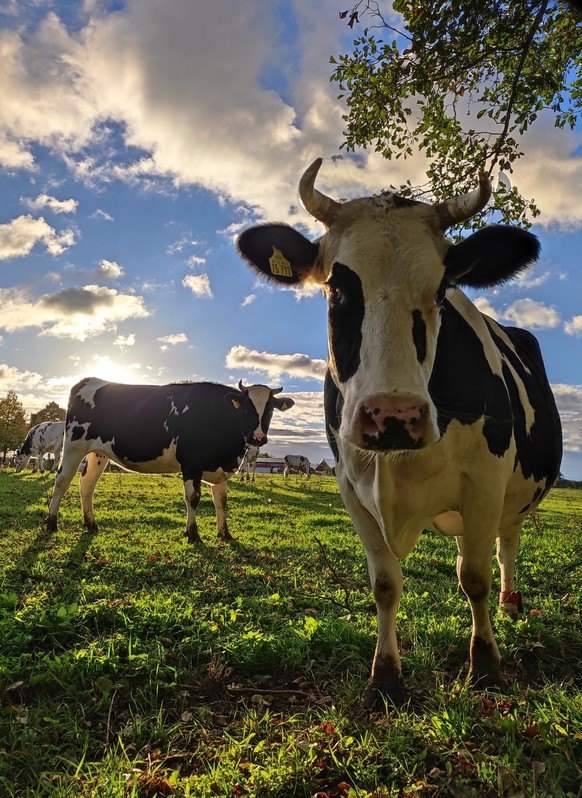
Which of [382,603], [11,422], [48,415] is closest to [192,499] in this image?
[382,603]

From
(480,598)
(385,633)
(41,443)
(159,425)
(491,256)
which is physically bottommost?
(385,633)

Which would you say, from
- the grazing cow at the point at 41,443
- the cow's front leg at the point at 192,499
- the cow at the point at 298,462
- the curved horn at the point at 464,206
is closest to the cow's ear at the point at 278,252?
the curved horn at the point at 464,206

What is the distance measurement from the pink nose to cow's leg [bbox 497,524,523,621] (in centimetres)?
350

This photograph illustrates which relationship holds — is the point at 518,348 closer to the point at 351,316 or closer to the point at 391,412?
the point at 351,316

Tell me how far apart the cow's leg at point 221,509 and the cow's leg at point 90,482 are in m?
2.37

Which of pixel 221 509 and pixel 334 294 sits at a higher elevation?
pixel 334 294

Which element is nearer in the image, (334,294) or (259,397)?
(334,294)

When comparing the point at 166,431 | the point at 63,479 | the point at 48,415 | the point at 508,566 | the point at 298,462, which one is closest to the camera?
the point at 508,566

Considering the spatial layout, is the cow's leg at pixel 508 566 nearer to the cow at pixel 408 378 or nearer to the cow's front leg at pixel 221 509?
the cow at pixel 408 378

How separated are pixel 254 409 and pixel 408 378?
8568mm

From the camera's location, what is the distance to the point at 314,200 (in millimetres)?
3572

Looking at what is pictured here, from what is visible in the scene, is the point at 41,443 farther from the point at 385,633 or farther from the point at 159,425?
the point at 385,633

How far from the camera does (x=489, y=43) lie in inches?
275

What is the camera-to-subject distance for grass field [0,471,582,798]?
7.98ft
